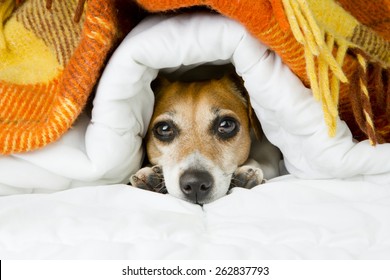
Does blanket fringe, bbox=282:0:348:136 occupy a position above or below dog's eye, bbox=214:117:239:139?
above

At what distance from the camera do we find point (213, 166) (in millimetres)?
1370

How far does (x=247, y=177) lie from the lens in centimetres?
140

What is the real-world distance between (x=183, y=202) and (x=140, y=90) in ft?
0.99

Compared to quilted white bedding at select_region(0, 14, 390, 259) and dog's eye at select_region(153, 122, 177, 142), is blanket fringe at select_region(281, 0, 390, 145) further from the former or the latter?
dog's eye at select_region(153, 122, 177, 142)

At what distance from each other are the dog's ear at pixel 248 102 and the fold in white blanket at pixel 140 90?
9.9 inches

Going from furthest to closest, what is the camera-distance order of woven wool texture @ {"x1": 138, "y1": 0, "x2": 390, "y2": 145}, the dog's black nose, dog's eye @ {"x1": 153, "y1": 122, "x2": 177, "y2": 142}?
1. dog's eye @ {"x1": 153, "y1": 122, "x2": 177, "y2": 142}
2. the dog's black nose
3. woven wool texture @ {"x1": 138, "y1": 0, "x2": 390, "y2": 145}

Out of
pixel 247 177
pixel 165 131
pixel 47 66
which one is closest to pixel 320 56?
pixel 247 177

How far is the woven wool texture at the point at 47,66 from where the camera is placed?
3.94 feet

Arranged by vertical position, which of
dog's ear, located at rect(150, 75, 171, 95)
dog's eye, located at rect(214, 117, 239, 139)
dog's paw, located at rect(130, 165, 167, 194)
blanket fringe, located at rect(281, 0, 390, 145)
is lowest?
dog's paw, located at rect(130, 165, 167, 194)

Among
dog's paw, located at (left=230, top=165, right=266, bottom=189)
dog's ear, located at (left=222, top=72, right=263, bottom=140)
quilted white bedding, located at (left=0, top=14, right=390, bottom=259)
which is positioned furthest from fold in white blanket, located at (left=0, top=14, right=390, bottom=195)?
dog's ear, located at (left=222, top=72, right=263, bottom=140)

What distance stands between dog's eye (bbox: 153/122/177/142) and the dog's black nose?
19 cm

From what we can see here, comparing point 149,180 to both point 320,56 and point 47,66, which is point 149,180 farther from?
point 320,56

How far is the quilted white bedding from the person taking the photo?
1.02 meters

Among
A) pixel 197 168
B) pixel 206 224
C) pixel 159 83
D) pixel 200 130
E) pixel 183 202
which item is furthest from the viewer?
pixel 159 83
